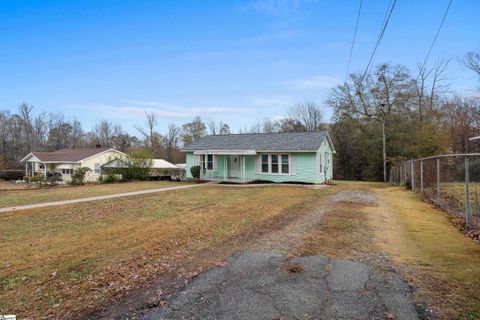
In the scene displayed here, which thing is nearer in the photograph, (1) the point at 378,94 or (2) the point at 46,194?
(2) the point at 46,194

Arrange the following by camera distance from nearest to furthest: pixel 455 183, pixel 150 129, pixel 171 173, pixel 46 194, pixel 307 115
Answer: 1. pixel 455 183
2. pixel 46 194
3. pixel 171 173
4. pixel 307 115
5. pixel 150 129

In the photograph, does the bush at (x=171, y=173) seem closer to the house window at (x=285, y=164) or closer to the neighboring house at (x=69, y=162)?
the neighboring house at (x=69, y=162)

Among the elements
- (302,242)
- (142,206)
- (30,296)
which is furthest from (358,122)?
(30,296)

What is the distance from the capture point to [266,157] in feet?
77.0

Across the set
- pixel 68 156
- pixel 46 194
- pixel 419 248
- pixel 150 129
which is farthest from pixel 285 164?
pixel 150 129

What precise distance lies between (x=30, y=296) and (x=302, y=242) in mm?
4659

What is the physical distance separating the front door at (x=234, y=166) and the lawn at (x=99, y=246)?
1298 cm

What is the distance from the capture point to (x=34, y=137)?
56.1 meters

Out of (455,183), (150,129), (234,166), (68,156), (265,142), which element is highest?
(150,129)

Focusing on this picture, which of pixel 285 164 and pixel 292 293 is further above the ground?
pixel 285 164

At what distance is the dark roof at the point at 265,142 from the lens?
877 inches

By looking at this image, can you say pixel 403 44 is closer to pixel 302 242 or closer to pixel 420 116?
pixel 302 242

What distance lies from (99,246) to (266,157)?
17916mm

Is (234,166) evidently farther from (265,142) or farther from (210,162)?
(265,142)
